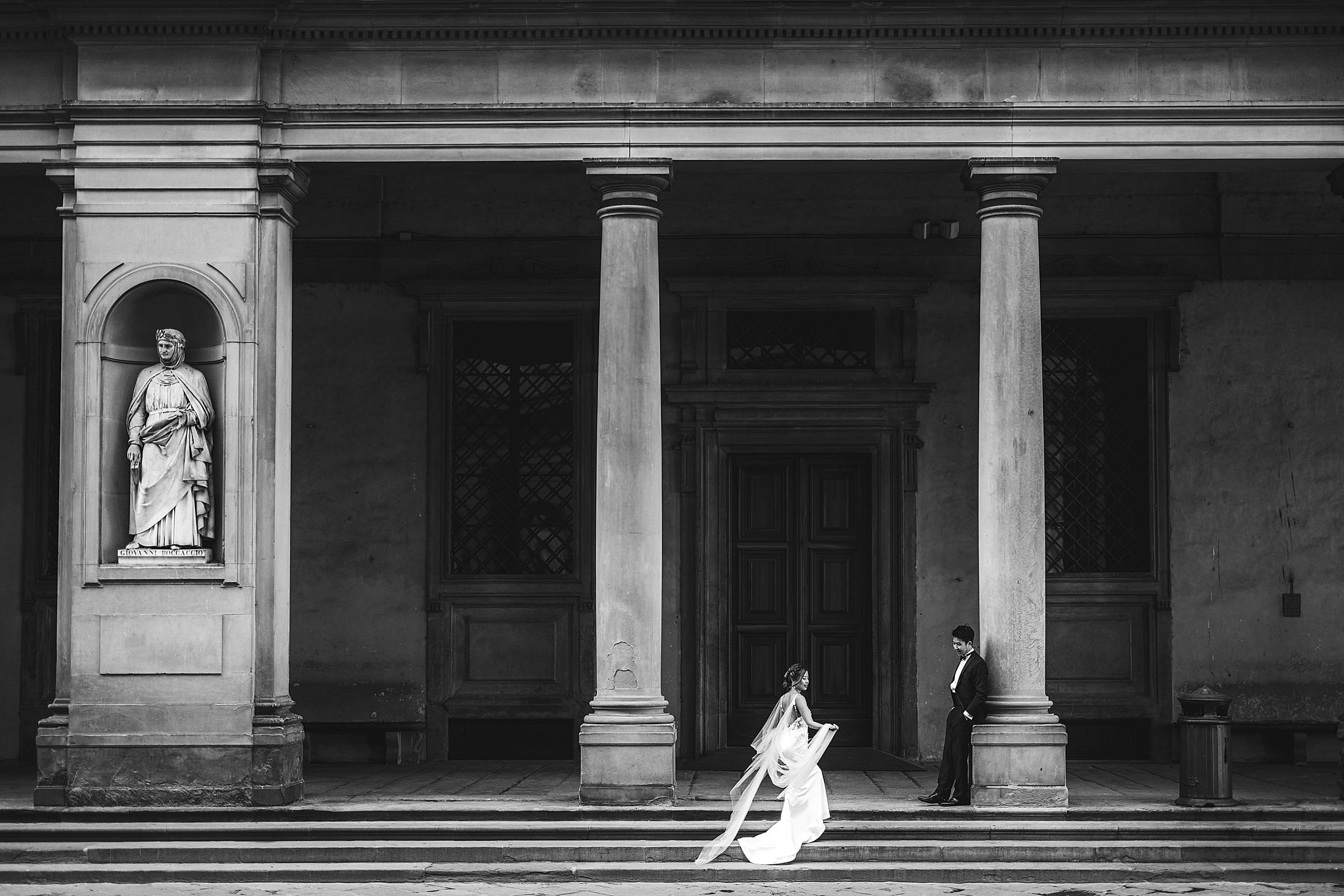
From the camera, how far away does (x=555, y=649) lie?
15836 mm

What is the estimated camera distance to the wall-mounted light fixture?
15664 mm

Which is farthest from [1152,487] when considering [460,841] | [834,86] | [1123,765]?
[460,841]

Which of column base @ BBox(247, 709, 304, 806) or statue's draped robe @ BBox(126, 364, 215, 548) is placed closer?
column base @ BBox(247, 709, 304, 806)

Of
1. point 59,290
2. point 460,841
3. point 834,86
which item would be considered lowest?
point 460,841

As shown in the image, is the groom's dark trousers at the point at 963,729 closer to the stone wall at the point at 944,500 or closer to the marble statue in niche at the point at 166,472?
the stone wall at the point at 944,500

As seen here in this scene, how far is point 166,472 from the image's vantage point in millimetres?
12539

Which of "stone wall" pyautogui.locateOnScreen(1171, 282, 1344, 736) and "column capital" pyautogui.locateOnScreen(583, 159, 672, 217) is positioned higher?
"column capital" pyautogui.locateOnScreen(583, 159, 672, 217)

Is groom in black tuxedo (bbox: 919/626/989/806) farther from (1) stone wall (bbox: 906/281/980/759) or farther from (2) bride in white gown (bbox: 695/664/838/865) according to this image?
(1) stone wall (bbox: 906/281/980/759)

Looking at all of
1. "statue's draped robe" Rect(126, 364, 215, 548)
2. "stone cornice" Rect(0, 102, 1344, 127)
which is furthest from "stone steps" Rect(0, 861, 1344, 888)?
"stone cornice" Rect(0, 102, 1344, 127)

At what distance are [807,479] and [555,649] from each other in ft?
9.95

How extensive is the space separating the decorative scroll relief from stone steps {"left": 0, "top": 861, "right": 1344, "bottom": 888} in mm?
1588

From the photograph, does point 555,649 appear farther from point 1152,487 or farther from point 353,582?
point 1152,487

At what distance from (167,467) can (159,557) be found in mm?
711

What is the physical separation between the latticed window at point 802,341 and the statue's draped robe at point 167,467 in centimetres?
558
